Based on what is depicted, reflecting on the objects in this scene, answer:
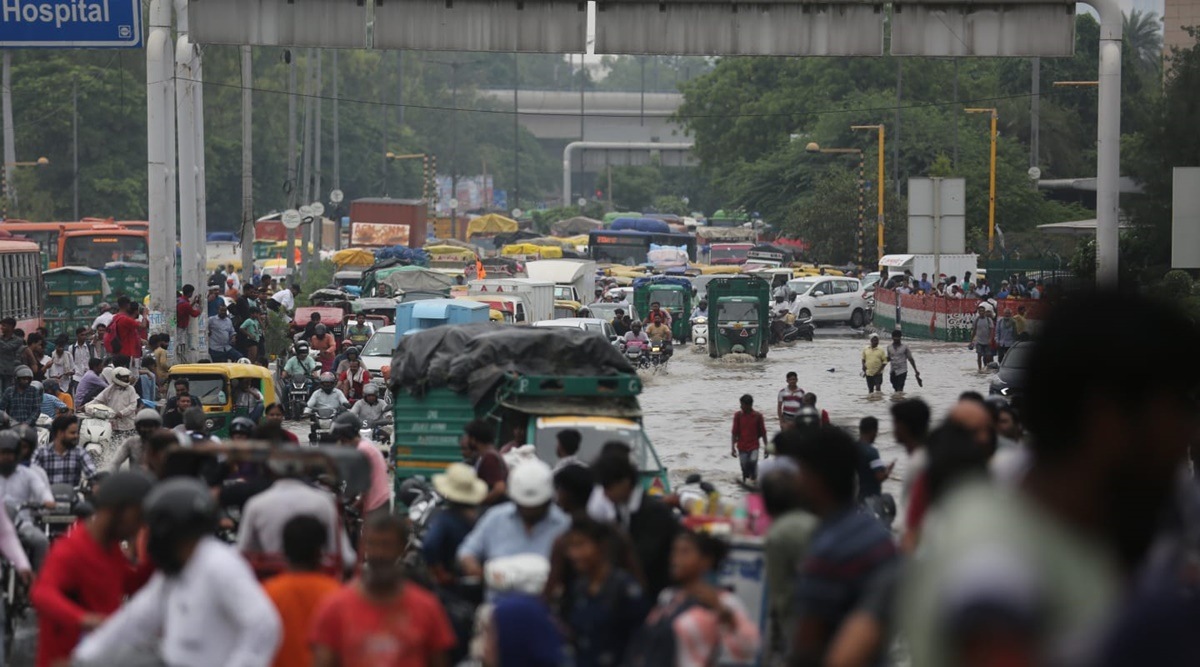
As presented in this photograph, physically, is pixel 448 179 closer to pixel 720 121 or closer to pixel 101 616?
pixel 720 121

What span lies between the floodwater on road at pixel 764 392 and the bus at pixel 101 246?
17793 millimetres

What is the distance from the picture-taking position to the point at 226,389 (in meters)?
22.8

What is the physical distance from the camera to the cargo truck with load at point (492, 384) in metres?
16.3

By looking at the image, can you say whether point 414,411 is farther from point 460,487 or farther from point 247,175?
point 247,175

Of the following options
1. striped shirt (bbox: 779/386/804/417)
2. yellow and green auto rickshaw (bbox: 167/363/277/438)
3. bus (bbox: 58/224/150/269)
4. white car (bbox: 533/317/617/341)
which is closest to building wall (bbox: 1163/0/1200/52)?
bus (bbox: 58/224/150/269)

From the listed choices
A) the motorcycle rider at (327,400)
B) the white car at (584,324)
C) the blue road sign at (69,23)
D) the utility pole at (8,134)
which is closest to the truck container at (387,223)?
the utility pole at (8,134)

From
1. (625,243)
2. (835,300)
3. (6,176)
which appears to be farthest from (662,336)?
(625,243)

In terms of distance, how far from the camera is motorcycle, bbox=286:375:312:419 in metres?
28.5

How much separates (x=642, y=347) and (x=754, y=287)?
6352 millimetres

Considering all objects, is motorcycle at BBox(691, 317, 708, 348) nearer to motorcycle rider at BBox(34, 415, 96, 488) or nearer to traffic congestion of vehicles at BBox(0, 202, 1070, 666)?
traffic congestion of vehicles at BBox(0, 202, 1070, 666)

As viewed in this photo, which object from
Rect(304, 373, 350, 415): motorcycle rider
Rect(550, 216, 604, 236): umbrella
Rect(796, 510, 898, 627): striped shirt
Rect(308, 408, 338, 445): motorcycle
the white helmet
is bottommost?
Rect(308, 408, 338, 445): motorcycle

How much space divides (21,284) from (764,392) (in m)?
14.4

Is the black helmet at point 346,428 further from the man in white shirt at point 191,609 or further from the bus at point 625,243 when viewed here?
the bus at point 625,243

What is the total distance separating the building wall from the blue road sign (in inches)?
2593
